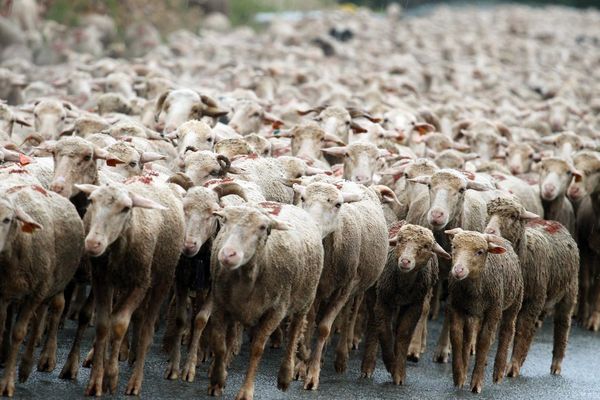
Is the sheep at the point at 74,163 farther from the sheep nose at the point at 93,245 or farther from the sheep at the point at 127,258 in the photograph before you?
the sheep nose at the point at 93,245

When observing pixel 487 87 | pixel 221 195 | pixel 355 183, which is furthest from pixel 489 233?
pixel 487 87

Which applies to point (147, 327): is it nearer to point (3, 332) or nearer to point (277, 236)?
point (3, 332)

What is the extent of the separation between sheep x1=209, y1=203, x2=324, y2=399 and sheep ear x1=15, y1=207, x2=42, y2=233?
1.29 metres

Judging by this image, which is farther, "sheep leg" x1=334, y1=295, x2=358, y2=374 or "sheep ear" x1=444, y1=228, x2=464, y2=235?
"sheep leg" x1=334, y1=295, x2=358, y2=374

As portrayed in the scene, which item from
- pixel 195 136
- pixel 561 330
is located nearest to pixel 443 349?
pixel 561 330

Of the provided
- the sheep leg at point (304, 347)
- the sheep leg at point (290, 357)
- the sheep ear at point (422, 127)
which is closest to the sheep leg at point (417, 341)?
the sheep leg at point (304, 347)

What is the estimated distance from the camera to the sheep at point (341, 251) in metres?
10.5

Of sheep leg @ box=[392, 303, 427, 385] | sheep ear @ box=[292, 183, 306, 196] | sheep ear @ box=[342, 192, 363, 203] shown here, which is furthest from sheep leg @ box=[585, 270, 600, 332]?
sheep ear @ box=[292, 183, 306, 196]

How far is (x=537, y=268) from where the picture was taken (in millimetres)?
11797

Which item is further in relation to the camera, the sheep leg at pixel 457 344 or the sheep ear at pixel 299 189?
the sheep leg at pixel 457 344

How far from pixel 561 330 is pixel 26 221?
18.9 ft

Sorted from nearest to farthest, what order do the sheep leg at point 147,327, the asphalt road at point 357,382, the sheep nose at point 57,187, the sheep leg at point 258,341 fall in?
1. the sheep leg at point 258,341
2. the sheep leg at point 147,327
3. the asphalt road at point 357,382
4. the sheep nose at point 57,187

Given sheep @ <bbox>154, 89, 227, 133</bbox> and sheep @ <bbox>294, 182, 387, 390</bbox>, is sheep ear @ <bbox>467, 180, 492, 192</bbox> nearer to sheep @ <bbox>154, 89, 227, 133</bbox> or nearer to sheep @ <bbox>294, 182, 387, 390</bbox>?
sheep @ <bbox>294, 182, 387, 390</bbox>

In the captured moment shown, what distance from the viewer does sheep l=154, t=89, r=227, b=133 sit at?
579 inches
